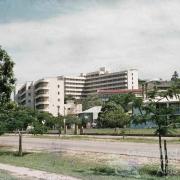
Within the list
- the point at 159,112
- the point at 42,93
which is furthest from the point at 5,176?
the point at 42,93

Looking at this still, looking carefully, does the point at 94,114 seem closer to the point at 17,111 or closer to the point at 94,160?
the point at 17,111

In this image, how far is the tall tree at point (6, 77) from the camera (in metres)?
31.9

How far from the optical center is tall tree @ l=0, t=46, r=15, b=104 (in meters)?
31.9

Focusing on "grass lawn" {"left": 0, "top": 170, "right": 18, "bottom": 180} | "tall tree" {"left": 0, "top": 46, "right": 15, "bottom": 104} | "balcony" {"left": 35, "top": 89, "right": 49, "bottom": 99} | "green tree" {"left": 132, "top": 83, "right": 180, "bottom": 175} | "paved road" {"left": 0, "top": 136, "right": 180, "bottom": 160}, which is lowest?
"grass lawn" {"left": 0, "top": 170, "right": 18, "bottom": 180}

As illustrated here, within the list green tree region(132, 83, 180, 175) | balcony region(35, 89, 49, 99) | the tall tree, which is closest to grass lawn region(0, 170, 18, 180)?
green tree region(132, 83, 180, 175)

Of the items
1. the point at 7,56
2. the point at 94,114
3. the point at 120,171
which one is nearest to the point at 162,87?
the point at 120,171

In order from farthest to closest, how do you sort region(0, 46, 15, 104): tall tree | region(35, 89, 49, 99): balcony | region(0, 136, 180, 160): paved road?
1. region(35, 89, 49, 99): balcony
2. region(0, 46, 15, 104): tall tree
3. region(0, 136, 180, 160): paved road

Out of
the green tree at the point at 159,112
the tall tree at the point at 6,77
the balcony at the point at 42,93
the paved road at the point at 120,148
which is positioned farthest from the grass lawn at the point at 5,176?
the balcony at the point at 42,93

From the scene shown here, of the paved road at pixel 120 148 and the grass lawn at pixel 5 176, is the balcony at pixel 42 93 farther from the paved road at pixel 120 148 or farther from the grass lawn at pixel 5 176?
the grass lawn at pixel 5 176

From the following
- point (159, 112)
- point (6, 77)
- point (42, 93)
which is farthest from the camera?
point (42, 93)

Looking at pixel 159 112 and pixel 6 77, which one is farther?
pixel 6 77

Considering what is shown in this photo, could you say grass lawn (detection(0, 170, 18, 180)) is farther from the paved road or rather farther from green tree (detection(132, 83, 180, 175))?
the paved road

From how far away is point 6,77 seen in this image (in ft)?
106

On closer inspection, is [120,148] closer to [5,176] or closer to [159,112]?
[159,112]
